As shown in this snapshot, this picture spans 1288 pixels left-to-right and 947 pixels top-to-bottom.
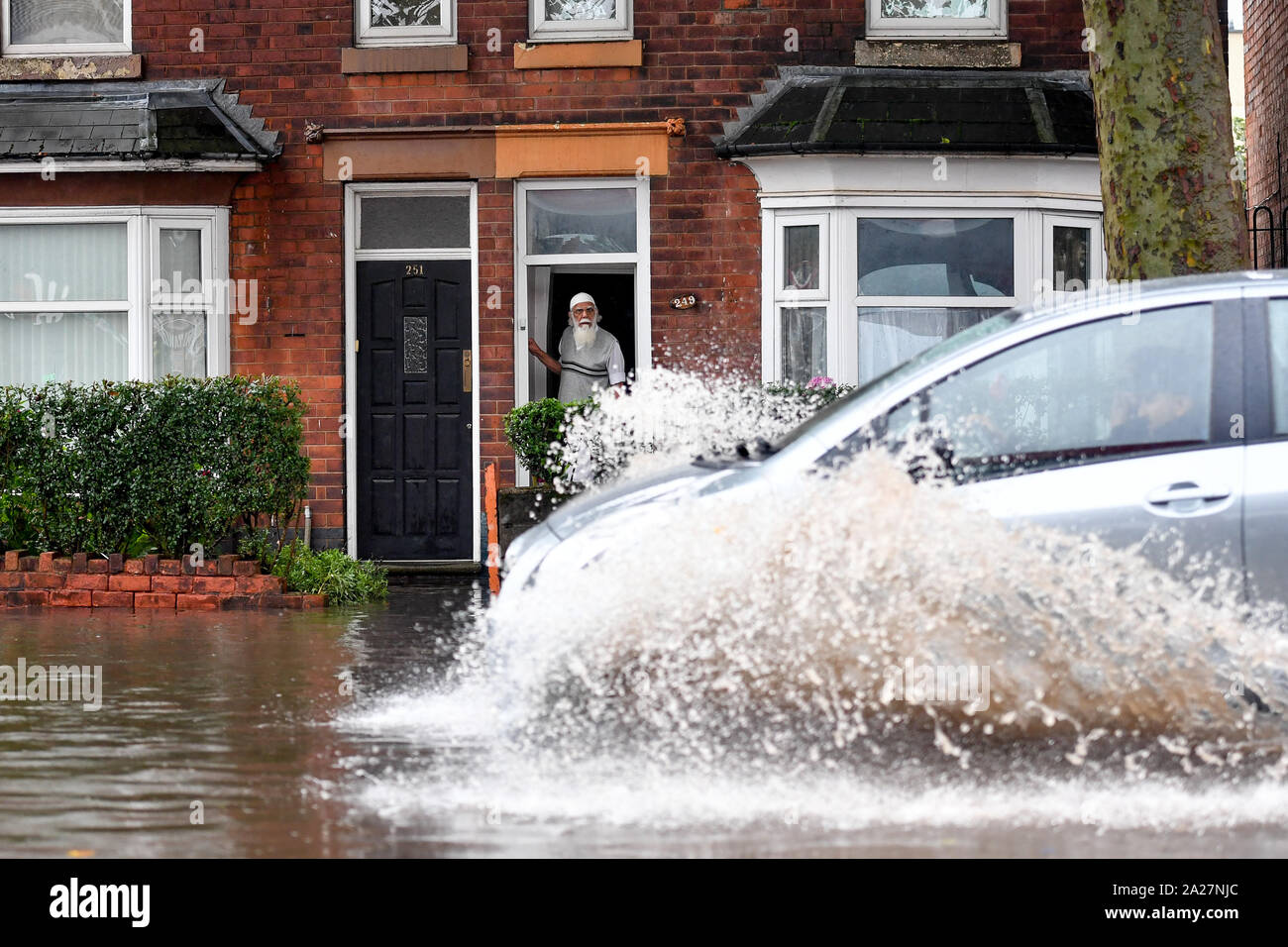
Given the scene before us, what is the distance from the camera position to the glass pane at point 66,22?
575 inches

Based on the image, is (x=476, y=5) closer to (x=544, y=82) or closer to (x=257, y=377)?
(x=544, y=82)

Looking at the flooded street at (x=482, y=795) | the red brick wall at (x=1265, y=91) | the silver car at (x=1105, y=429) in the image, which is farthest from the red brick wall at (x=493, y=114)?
the silver car at (x=1105, y=429)

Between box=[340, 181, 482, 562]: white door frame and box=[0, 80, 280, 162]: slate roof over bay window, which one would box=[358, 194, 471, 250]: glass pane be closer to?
box=[340, 181, 482, 562]: white door frame

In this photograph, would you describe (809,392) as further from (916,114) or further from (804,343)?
(916,114)

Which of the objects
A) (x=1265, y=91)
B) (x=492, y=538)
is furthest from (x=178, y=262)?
(x=1265, y=91)

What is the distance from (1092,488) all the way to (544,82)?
9.18m

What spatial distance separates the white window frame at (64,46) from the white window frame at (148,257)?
1.39 m

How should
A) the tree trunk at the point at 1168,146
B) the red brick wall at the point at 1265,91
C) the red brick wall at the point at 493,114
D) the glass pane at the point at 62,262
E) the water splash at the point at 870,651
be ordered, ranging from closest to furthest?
the water splash at the point at 870,651
the tree trunk at the point at 1168,146
the red brick wall at the point at 493,114
the glass pane at the point at 62,262
the red brick wall at the point at 1265,91

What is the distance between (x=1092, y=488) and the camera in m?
6.09

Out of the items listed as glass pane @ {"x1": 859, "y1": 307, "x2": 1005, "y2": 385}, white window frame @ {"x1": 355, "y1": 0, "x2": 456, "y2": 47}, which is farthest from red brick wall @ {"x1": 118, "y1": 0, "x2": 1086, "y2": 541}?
glass pane @ {"x1": 859, "y1": 307, "x2": 1005, "y2": 385}

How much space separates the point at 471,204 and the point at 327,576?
379 centimetres

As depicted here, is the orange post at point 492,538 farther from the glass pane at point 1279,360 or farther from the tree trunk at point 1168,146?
the glass pane at point 1279,360

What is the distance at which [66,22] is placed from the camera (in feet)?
48.0

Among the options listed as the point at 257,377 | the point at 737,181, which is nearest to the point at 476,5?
the point at 737,181
